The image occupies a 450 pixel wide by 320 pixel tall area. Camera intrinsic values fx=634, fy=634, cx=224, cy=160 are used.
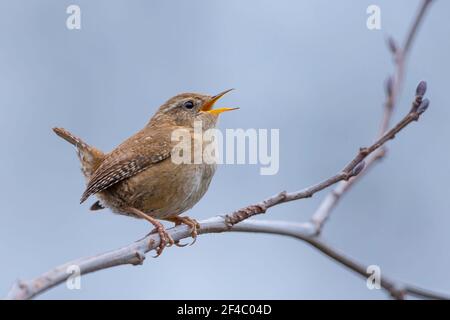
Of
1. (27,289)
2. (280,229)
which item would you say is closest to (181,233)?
(280,229)

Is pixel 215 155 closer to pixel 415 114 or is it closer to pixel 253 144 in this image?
pixel 253 144

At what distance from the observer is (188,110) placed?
391cm

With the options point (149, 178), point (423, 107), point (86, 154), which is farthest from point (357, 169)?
point (86, 154)

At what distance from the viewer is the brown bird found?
327cm

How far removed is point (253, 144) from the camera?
2.54 meters

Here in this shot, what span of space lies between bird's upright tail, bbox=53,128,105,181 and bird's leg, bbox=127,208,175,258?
21.2 inches

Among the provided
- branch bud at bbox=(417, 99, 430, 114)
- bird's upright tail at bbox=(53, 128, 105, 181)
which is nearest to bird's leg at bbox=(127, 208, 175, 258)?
bird's upright tail at bbox=(53, 128, 105, 181)

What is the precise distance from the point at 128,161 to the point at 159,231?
588 millimetres

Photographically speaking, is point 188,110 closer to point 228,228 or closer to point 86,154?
point 86,154

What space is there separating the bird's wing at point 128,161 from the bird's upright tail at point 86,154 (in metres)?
0.14

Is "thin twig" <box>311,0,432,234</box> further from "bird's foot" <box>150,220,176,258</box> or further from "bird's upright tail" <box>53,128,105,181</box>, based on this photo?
"bird's upright tail" <box>53,128,105,181</box>

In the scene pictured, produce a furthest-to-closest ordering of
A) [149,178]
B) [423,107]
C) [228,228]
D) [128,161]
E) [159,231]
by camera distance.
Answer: [128,161] → [149,178] → [159,231] → [228,228] → [423,107]

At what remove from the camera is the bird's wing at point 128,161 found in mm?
3332
